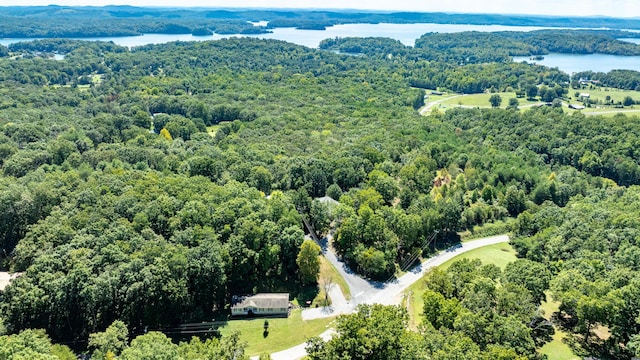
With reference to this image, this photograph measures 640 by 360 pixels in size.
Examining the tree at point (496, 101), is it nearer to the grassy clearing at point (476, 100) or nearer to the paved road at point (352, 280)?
the grassy clearing at point (476, 100)

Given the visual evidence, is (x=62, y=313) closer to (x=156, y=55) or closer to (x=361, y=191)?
(x=361, y=191)

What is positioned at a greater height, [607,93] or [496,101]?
[607,93]

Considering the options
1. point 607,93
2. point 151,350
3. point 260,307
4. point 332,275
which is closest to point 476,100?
point 607,93

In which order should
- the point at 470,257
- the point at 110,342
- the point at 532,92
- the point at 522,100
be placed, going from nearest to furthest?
1. the point at 110,342
2. the point at 470,257
3. the point at 522,100
4. the point at 532,92

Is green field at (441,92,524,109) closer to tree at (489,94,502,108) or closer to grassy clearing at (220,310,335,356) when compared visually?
tree at (489,94,502,108)

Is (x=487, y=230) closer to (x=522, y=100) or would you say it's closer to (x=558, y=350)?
(x=558, y=350)

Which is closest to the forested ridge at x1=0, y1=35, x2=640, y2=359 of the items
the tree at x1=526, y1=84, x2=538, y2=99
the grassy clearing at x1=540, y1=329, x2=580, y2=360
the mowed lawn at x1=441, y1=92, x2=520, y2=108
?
the grassy clearing at x1=540, y1=329, x2=580, y2=360
